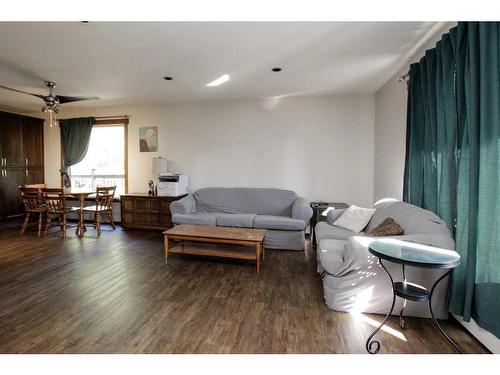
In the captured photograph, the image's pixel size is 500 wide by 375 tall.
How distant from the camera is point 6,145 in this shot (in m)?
5.41

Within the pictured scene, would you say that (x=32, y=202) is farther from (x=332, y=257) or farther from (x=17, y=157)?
(x=332, y=257)

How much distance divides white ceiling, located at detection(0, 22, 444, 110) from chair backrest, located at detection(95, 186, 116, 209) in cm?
165

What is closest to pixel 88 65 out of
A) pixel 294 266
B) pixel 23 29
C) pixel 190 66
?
pixel 23 29

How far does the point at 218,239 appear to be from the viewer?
10.2 feet

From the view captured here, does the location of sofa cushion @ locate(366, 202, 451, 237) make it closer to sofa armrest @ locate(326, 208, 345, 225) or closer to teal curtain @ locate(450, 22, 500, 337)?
teal curtain @ locate(450, 22, 500, 337)

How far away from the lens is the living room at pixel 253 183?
5.87 feet

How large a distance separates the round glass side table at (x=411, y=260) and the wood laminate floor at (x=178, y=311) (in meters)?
0.14

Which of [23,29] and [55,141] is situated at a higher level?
[23,29]

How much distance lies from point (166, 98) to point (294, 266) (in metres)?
3.71

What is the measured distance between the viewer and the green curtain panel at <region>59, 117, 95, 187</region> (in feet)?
18.4

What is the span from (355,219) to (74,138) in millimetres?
5793

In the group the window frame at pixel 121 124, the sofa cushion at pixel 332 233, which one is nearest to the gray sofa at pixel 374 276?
the sofa cushion at pixel 332 233

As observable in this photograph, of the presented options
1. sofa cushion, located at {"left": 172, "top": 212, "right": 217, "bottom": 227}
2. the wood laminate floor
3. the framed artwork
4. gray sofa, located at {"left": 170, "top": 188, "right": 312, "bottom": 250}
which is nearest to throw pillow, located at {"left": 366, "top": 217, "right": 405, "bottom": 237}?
the wood laminate floor
